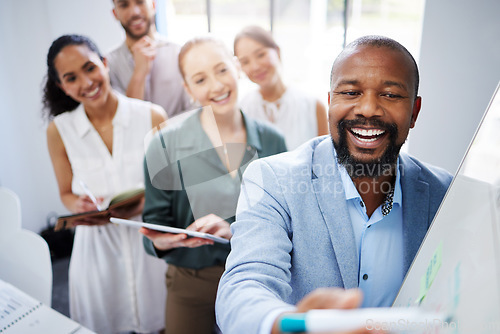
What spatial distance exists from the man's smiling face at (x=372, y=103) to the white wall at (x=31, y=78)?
112 cm

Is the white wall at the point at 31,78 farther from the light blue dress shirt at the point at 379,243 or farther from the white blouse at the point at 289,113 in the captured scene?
the light blue dress shirt at the point at 379,243

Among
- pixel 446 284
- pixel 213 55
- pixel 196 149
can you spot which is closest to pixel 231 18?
pixel 213 55

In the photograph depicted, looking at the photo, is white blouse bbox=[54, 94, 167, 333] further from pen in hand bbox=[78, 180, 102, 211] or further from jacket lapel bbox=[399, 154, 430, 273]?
jacket lapel bbox=[399, 154, 430, 273]

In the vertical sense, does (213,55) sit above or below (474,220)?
above

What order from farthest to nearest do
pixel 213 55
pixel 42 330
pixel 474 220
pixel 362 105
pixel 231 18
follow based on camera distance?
pixel 231 18
pixel 213 55
pixel 42 330
pixel 362 105
pixel 474 220

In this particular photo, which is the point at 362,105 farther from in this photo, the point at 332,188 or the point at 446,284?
the point at 446,284

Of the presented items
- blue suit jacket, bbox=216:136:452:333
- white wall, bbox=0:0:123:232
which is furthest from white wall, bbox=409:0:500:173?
white wall, bbox=0:0:123:232

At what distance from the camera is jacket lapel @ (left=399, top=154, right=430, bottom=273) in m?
0.94

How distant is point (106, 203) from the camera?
165 cm

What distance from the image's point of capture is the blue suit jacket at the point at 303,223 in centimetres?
82

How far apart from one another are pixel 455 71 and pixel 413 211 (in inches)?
18.5

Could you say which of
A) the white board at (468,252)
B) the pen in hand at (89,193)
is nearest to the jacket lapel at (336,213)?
the white board at (468,252)

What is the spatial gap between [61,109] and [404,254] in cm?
147

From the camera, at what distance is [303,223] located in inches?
36.4
